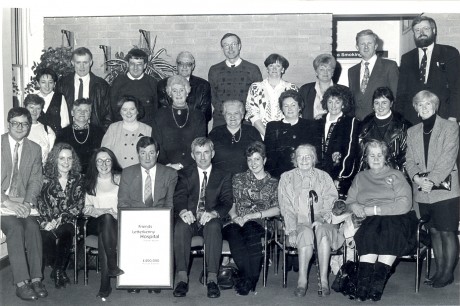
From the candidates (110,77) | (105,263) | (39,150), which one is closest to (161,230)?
(105,263)

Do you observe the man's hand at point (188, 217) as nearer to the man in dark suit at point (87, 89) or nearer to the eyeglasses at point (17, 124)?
the man in dark suit at point (87, 89)

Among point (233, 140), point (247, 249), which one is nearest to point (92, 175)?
point (233, 140)

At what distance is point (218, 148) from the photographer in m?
5.59

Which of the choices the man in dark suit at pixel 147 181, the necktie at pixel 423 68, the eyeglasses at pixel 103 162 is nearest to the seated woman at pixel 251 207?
the man in dark suit at pixel 147 181

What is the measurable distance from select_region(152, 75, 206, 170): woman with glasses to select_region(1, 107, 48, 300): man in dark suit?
3.63ft

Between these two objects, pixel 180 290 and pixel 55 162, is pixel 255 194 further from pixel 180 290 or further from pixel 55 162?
pixel 55 162

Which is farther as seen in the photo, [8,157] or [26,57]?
[26,57]

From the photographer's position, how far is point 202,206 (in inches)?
209

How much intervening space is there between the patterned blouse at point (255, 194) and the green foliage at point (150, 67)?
2200 mm

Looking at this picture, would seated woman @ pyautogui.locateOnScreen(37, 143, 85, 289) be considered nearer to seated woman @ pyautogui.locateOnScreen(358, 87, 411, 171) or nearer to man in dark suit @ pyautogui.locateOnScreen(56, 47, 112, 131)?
man in dark suit @ pyautogui.locateOnScreen(56, 47, 112, 131)

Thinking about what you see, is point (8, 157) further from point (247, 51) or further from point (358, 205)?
point (247, 51)

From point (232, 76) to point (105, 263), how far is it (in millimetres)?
2335

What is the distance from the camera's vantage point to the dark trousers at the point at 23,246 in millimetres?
4898

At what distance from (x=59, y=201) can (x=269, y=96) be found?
2.22 meters
